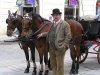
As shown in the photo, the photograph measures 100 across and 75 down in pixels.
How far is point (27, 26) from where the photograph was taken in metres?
7.87

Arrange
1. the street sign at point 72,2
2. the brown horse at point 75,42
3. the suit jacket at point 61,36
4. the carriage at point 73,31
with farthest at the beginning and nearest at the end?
A: the street sign at point 72,2
the brown horse at point 75,42
the carriage at point 73,31
the suit jacket at point 61,36

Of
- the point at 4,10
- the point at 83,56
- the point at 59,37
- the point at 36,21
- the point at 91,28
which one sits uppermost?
the point at 36,21

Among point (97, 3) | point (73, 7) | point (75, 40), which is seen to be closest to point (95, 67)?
point (75, 40)

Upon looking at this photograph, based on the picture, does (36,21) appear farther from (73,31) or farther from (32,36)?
(73,31)

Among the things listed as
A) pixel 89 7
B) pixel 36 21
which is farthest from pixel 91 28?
pixel 89 7

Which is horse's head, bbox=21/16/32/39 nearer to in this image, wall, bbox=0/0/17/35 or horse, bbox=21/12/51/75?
horse, bbox=21/12/51/75

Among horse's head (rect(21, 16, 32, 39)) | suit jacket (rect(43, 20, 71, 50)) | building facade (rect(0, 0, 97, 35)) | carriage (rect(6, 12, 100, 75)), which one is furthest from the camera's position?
building facade (rect(0, 0, 97, 35))

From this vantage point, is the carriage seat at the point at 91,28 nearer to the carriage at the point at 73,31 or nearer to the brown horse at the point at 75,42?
the carriage at the point at 73,31

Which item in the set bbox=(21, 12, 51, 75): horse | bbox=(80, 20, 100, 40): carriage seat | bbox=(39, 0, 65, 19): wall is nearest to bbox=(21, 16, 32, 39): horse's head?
bbox=(21, 12, 51, 75): horse

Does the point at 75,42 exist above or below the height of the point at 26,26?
below

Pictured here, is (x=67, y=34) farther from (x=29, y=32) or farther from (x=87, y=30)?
(x=87, y=30)

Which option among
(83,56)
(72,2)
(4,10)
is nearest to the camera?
(83,56)

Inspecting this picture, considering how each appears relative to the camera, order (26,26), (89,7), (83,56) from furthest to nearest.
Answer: (89,7), (83,56), (26,26)

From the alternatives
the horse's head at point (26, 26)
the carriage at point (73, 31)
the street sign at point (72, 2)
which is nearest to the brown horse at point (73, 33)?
the carriage at point (73, 31)
